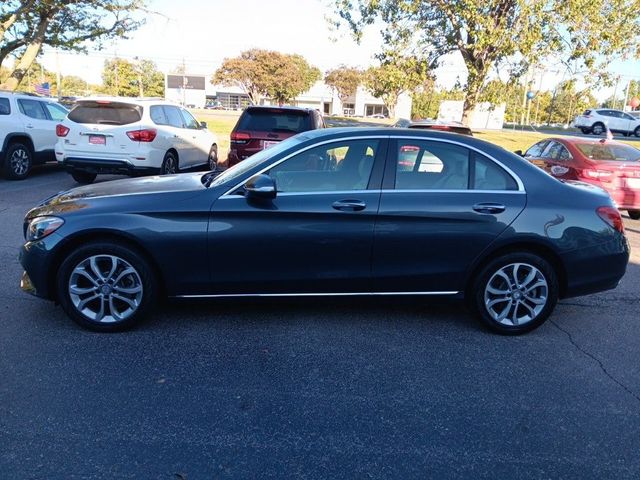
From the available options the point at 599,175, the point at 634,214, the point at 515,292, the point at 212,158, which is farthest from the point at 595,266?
Answer: the point at 212,158

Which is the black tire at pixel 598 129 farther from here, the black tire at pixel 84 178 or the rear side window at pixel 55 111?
the black tire at pixel 84 178

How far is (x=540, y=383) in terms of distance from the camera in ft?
12.4

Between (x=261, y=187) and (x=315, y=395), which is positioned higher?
(x=261, y=187)

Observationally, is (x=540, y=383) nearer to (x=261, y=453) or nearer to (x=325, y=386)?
(x=325, y=386)

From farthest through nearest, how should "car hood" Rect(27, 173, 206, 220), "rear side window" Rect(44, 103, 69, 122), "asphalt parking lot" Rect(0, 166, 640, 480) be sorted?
"rear side window" Rect(44, 103, 69, 122) → "car hood" Rect(27, 173, 206, 220) → "asphalt parking lot" Rect(0, 166, 640, 480)

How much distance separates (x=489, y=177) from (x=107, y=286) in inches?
124

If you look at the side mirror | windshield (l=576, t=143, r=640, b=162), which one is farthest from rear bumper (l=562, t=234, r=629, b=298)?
windshield (l=576, t=143, r=640, b=162)

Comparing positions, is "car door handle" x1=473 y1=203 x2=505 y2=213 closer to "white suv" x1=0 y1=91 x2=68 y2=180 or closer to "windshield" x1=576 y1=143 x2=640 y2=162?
"windshield" x1=576 y1=143 x2=640 y2=162

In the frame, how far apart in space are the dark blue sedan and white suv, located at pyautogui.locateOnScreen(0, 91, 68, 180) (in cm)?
817

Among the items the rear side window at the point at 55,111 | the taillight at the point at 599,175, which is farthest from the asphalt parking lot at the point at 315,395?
the rear side window at the point at 55,111

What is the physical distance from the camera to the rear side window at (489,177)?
4.51 metres

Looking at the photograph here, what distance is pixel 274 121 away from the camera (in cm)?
966

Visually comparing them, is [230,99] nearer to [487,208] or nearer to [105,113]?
[105,113]

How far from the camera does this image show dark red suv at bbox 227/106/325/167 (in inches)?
371
